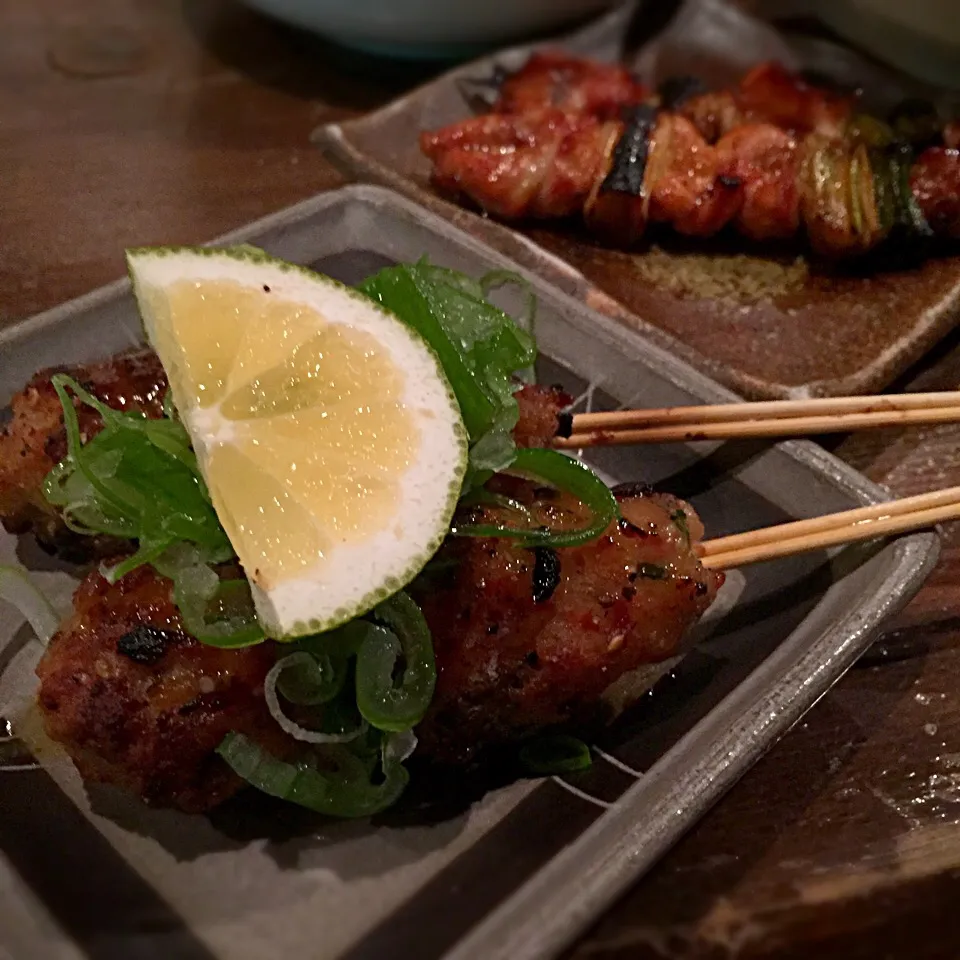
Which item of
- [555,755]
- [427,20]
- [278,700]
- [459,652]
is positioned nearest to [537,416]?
[459,652]

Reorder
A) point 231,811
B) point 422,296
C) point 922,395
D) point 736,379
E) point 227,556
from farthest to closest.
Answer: point 736,379
point 922,395
point 422,296
point 231,811
point 227,556

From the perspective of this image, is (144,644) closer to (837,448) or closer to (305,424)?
(305,424)

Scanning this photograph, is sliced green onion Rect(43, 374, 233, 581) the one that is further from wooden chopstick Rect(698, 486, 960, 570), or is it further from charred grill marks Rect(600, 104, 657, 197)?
charred grill marks Rect(600, 104, 657, 197)

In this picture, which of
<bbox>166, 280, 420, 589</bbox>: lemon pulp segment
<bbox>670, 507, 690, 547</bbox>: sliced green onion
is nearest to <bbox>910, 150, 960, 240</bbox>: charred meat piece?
<bbox>670, 507, 690, 547</bbox>: sliced green onion

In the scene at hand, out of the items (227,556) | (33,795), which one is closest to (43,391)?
(227,556)

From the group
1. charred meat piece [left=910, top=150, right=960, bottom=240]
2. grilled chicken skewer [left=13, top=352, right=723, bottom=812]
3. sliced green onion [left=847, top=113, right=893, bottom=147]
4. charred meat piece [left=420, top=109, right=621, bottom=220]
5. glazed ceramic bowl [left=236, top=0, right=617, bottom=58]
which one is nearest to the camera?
grilled chicken skewer [left=13, top=352, right=723, bottom=812]

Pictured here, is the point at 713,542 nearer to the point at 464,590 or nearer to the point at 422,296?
the point at 464,590
